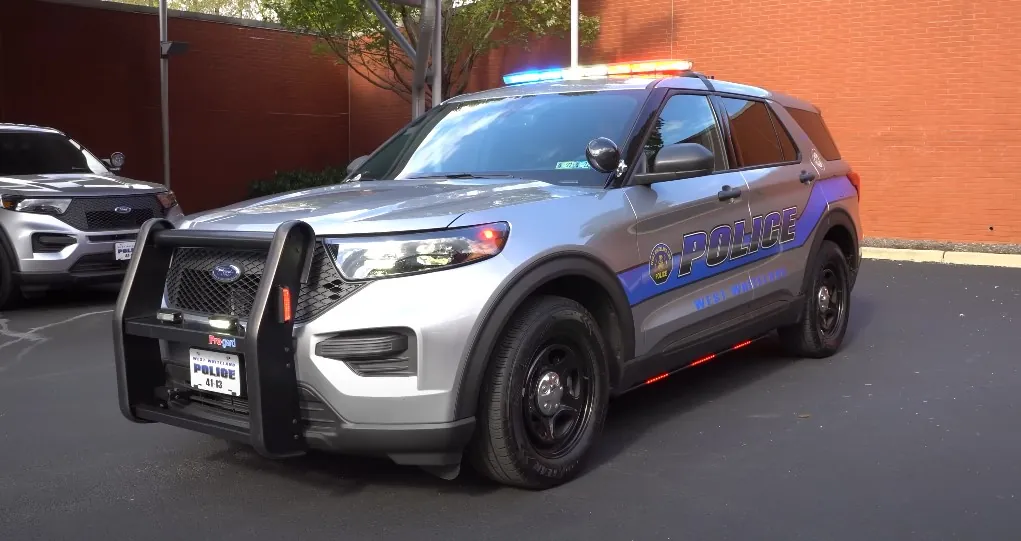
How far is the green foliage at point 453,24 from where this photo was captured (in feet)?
54.5

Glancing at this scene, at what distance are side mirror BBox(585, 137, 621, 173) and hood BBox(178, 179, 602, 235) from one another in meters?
0.12

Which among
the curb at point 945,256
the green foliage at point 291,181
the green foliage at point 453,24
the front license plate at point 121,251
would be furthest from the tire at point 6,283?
the green foliage at point 291,181

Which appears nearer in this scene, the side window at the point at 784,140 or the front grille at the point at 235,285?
the front grille at the point at 235,285

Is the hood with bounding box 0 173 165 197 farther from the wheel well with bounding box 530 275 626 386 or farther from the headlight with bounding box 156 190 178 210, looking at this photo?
the wheel well with bounding box 530 275 626 386

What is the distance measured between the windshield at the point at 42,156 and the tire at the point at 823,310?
7.37 m

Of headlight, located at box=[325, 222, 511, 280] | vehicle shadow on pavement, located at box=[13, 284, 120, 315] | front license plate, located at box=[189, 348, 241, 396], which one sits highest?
headlight, located at box=[325, 222, 511, 280]

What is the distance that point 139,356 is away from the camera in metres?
4.14

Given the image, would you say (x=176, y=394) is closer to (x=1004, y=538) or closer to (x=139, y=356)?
(x=139, y=356)

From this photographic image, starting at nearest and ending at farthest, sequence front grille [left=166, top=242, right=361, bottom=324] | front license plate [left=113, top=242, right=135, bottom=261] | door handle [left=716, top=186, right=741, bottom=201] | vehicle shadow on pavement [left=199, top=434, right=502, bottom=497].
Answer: front grille [left=166, top=242, right=361, bottom=324]
vehicle shadow on pavement [left=199, top=434, right=502, bottom=497]
door handle [left=716, top=186, right=741, bottom=201]
front license plate [left=113, top=242, right=135, bottom=261]

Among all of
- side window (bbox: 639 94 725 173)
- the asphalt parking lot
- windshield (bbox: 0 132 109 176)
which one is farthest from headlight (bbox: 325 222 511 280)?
windshield (bbox: 0 132 109 176)

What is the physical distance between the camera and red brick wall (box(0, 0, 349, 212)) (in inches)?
714

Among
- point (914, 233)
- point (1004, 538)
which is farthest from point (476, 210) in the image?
point (914, 233)

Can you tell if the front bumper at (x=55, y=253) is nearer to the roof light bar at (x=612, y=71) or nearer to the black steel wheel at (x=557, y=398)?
the roof light bar at (x=612, y=71)

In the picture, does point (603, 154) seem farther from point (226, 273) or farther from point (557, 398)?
point (226, 273)
